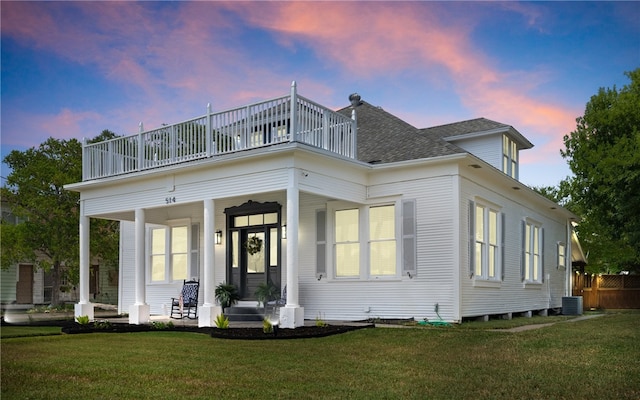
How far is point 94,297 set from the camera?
3316 cm

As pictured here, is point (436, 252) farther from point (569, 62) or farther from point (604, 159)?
point (604, 159)

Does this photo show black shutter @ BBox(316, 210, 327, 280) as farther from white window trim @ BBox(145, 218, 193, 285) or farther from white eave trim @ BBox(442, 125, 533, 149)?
white eave trim @ BBox(442, 125, 533, 149)

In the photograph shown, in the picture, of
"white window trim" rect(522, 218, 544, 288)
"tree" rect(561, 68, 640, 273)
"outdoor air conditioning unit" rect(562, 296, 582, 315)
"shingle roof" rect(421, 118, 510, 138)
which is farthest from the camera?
"outdoor air conditioning unit" rect(562, 296, 582, 315)

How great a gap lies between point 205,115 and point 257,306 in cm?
496

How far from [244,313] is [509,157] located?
9100mm

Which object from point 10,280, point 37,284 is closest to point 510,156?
point 10,280

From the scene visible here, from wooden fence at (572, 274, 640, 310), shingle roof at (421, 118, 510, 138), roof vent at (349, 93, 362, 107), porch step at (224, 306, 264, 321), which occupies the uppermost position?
roof vent at (349, 93, 362, 107)

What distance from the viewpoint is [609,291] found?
94.2 feet

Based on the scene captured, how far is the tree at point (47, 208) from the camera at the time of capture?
2488 cm

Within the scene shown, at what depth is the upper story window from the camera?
61.9 ft

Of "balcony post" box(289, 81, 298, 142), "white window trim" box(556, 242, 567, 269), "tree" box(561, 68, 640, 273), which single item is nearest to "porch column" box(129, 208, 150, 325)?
"balcony post" box(289, 81, 298, 142)

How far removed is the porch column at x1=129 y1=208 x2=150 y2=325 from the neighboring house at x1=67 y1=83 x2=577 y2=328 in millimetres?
33

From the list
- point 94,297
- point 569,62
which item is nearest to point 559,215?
point 569,62

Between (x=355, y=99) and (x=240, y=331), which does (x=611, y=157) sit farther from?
(x=240, y=331)
